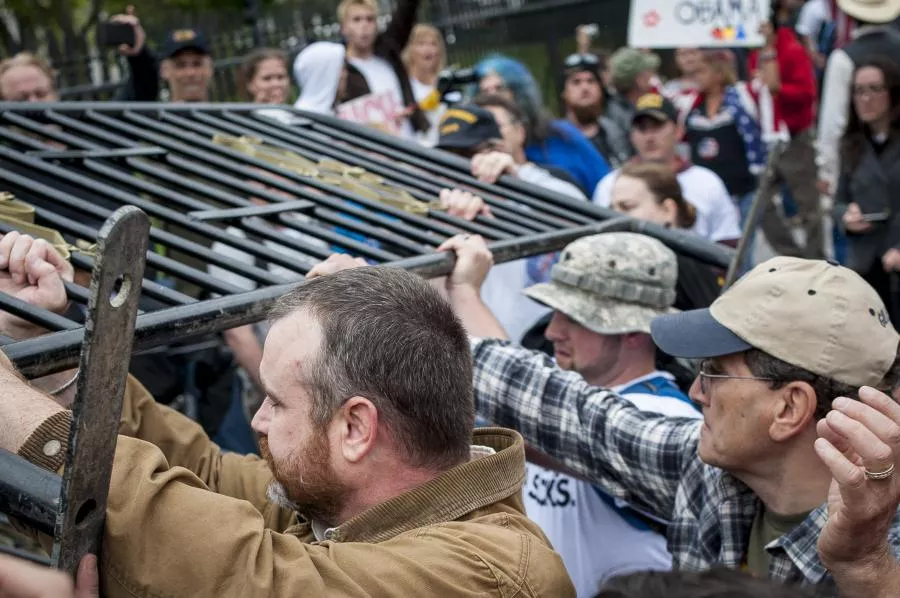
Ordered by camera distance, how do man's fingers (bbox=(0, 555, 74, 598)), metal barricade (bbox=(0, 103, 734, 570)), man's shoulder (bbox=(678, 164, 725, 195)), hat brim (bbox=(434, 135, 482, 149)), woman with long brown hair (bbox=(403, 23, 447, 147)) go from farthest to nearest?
1. woman with long brown hair (bbox=(403, 23, 447, 147))
2. man's shoulder (bbox=(678, 164, 725, 195))
3. hat brim (bbox=(434, 135, 482, 149))
4. metal barricade (bbox=(0, 103, 734, 570))
5. man's fingers (bbox=(0, 555, 74, 598))

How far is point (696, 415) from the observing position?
3230 millimetres

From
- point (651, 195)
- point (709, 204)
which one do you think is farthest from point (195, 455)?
point (709, 204)

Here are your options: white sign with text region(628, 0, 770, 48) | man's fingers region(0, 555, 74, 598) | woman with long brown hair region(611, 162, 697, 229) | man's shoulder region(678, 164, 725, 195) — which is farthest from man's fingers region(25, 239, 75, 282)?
white sign with text region(628, 0, 770, 48)

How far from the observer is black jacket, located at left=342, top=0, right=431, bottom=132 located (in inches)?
291

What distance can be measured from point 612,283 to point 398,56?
456 cm

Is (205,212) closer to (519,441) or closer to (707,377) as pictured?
(519,441)

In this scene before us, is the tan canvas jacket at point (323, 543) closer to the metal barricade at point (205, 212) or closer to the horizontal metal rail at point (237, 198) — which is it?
the metal barricade at point (205, 212)

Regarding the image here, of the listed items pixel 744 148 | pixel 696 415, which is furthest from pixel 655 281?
pixel 744 148

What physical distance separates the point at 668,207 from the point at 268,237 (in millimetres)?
2990

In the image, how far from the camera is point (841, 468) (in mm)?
2023

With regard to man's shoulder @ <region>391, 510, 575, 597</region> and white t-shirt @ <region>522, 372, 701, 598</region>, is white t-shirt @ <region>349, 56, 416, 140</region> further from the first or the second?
man's shoulder @ <region>391, 510, 575, 597</region>

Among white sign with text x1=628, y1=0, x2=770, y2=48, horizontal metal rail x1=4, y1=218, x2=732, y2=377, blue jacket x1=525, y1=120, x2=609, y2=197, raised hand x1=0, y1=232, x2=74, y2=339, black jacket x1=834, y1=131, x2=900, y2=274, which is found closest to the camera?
horizontal metal rail x1=4, y1=218, x2=732, y2=377

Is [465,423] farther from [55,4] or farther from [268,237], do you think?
[55,4]

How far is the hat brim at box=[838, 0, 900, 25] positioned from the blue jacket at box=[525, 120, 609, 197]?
351 centimetres
